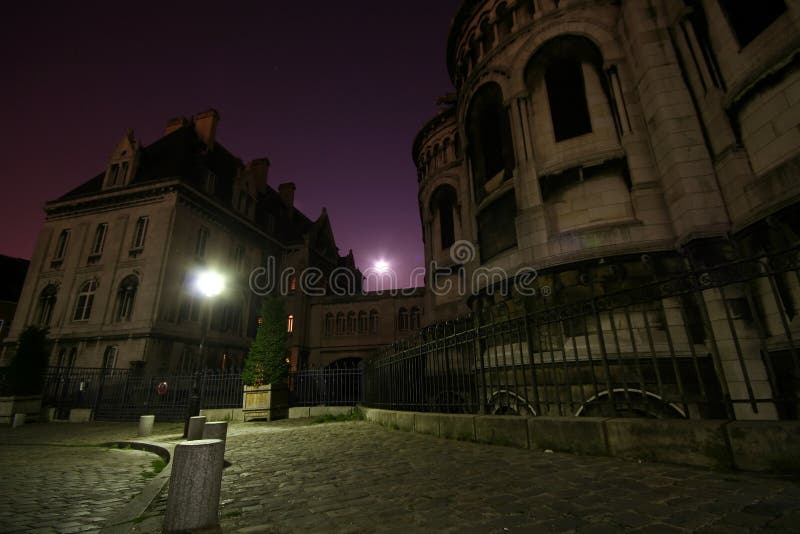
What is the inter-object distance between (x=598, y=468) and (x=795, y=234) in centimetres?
611

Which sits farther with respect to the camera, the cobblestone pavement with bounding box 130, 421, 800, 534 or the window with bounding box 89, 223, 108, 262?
the window with bounding box 89, 223, 108, 262

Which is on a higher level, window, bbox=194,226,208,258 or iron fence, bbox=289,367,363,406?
Answer: window, bbox=194,226,208,258

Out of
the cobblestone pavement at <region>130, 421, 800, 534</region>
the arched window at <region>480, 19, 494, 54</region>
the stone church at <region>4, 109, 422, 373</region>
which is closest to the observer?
the cobblestone pavement at <region>130, 421, 800, 534</region>

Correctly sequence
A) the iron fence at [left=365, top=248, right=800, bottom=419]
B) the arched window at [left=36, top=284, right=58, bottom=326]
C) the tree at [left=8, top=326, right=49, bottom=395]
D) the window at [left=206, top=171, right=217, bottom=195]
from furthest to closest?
the window at [left=206, top=171, right=217, bottom=195], the arched window at [left=36, top=284, right=58, bottom=326], the tree at [left=8, top=326, right=49, bottom=395], the iron fence at [left=365, top=248, right=800, bottom=419]

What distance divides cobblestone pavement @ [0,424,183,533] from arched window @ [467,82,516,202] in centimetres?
1216

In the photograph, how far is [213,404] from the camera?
1678 centimetres

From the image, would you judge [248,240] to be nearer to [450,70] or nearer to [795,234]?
[450,70]

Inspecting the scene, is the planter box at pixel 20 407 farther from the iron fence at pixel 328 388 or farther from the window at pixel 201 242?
the window at pixel 201 242

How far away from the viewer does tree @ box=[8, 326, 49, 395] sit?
15133 millimetres

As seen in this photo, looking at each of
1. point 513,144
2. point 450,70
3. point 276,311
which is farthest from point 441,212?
point 276,311

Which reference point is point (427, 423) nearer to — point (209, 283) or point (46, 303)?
point (209, 283)

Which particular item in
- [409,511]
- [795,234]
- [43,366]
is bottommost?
[409,511]

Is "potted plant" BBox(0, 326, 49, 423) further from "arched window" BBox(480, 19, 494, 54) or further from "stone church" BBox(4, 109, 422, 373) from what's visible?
"arched window" BBox(480, 19, 494, 54)

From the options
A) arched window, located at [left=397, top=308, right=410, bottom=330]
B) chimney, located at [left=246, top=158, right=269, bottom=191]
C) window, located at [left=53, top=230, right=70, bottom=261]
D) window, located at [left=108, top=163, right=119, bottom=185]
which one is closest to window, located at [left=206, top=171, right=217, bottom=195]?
window, located at [left=108, top=163, right=119, bottom=185]
